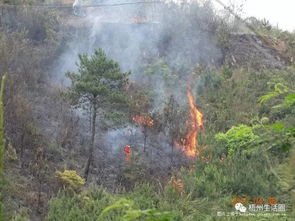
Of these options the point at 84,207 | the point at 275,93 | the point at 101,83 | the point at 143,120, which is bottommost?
the point at 84,207

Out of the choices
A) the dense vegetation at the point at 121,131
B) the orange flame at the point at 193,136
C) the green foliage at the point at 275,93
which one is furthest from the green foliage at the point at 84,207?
the green foliage at the point at 275,93

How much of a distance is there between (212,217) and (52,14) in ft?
50.1

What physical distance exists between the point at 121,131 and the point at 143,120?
1085mm

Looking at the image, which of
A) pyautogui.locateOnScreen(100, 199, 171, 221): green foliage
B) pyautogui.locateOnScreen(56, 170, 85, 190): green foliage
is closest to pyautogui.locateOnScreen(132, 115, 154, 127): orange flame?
pyautogui.locateOnScreen(56, 170, 85, 190): green foliage

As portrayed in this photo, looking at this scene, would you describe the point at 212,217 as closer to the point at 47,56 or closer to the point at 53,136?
the point at 53,136

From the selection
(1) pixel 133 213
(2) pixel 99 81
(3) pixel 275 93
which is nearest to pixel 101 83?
(2) pixel 99 81

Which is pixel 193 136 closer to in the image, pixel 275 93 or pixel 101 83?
pixel 101 83

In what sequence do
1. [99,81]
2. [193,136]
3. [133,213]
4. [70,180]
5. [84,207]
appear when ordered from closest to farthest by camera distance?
[133,213] → [84,207] → [70,180] → [99,81] → [193,136]

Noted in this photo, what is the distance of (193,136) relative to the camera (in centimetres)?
1392

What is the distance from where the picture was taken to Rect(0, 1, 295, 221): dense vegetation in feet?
30.2

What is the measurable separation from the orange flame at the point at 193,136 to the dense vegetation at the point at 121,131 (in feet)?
0.75

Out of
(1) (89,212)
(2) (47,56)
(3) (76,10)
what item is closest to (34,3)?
(3) (76,10)

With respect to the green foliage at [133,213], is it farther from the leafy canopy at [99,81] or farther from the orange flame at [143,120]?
the orange flame at [143,120]

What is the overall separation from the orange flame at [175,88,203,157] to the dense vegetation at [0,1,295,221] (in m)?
0.23
